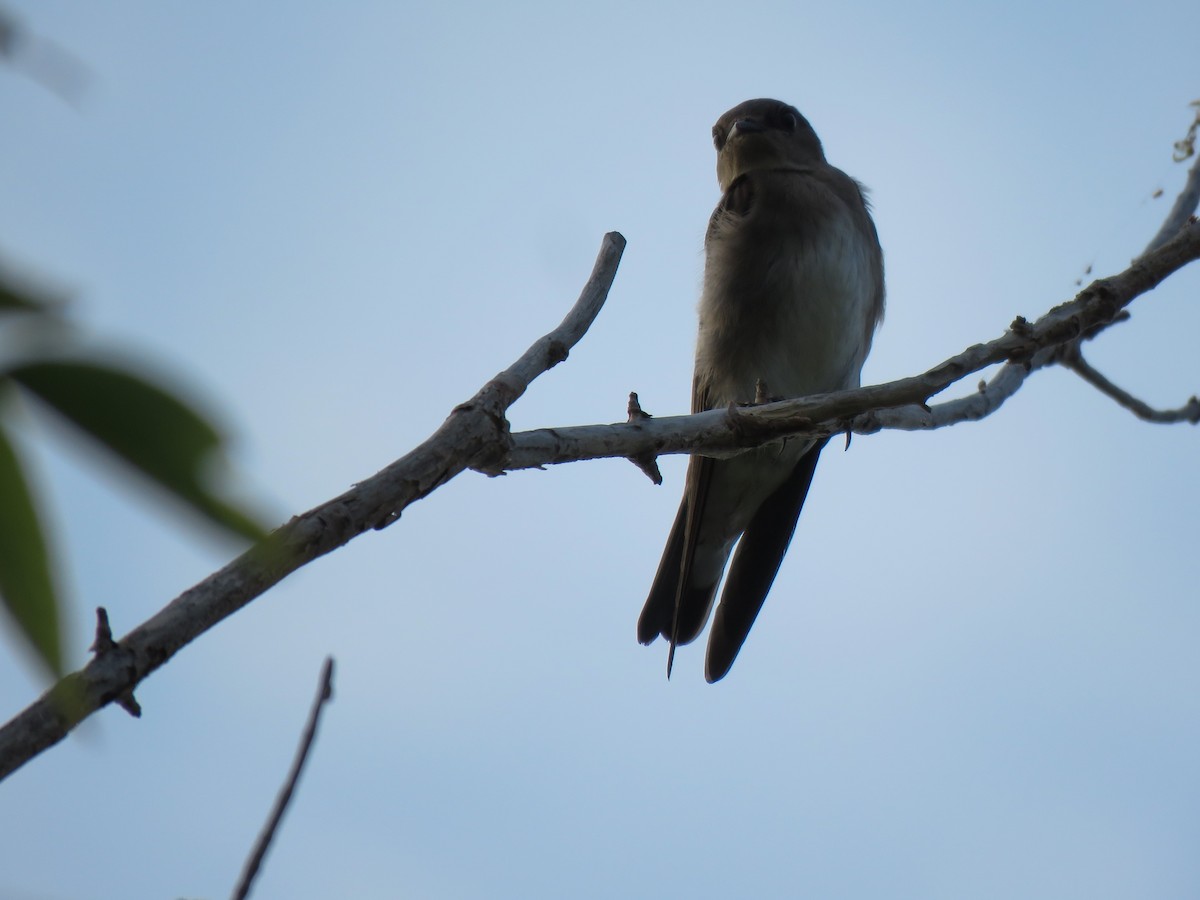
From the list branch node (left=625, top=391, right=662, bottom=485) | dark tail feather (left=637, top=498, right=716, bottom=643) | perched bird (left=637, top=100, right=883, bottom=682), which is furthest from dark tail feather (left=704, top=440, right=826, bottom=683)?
branch node (left=625, top=391, right=662, bottom=485)

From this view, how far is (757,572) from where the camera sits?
593 cm

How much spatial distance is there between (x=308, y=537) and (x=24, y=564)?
4.99 ft

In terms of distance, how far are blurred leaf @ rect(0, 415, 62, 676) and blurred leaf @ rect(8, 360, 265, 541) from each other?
10cm

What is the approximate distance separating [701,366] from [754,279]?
0.50 meters

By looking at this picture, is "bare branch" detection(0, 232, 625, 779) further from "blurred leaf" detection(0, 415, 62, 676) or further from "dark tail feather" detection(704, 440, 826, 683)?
"dark tail feather" detection(704, 440, 826, 683)

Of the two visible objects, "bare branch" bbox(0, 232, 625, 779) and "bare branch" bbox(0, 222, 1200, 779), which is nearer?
→ "bare branch" bbox(0, 232, 625, 779)

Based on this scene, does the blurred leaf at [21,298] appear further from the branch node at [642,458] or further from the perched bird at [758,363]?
the perched bird at [758,363]

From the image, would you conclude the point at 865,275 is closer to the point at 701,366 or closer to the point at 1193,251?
the point at 701,366

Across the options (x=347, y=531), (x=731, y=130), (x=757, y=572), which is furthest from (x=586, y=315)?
(x=731, y=130)

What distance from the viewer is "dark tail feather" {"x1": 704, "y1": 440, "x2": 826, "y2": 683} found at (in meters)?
5.69

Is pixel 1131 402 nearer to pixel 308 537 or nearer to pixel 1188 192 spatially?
pixel 1188 192

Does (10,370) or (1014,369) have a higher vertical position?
(1014,369)

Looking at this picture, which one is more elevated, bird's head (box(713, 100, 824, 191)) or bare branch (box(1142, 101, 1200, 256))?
bird's head (box(713, 100, 824, 191))

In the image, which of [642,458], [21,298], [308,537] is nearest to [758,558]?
[642,458]
